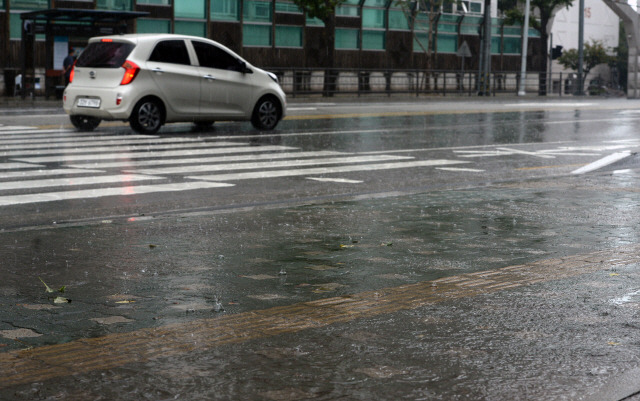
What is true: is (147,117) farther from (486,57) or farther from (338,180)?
(486,57)

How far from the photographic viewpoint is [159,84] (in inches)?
691

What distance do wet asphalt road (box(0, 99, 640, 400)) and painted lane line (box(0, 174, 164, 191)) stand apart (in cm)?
3

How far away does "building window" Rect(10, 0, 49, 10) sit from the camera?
35.1 m

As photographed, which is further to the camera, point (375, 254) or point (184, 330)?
point (375, 254)

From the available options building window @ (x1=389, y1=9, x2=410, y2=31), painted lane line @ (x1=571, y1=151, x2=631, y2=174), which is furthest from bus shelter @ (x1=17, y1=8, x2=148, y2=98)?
building window @ (x1=389, y1=9, x2=410, y2=31)

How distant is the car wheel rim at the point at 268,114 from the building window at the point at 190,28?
21.4 metres

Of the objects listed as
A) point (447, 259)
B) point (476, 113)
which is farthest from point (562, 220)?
point (476, 113)

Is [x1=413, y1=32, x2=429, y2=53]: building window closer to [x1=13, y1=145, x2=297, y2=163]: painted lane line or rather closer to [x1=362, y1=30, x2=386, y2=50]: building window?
[x1=362, y1=30, x2=386, y2=50]: building window

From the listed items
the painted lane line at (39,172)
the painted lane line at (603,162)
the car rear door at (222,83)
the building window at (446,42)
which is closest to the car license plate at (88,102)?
the car rear door at (222,83)

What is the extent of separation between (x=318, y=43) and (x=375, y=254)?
3838cm

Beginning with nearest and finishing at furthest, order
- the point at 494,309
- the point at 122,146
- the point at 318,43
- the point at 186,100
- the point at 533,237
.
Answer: the point at 494,309
the point at 533,237
the point at 122,146
the point at 186,100
the point at 318,43

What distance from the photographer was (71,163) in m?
13.0

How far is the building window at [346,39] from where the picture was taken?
1805 inches

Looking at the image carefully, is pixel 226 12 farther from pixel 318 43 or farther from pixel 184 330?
pixel 184 330
